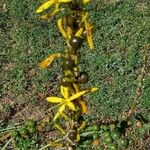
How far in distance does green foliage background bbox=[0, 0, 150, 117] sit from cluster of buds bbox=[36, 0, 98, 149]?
1971mm

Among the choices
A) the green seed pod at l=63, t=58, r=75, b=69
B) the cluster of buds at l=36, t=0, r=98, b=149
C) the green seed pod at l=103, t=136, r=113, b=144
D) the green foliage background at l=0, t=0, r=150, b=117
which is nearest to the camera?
the cluster of buds at l=36, t=0, r=98, b=149

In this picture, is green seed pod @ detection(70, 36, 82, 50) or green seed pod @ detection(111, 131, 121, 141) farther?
green seed pod @ detection(111, 131, 121, 141)

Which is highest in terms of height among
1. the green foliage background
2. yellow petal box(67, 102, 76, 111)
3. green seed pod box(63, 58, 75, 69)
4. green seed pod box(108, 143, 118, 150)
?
green seed pod box(63, 58, 75, 69)

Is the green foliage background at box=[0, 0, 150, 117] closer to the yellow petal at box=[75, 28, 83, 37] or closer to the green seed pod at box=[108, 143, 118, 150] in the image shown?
the green seed pod at box=[108, 143, 118, 150]

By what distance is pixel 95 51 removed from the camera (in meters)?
5.12

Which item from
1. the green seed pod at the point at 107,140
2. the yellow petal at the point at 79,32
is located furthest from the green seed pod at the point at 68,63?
the green seed pod at the point at 107,140

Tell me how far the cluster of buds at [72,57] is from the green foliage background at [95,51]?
6.47 ft

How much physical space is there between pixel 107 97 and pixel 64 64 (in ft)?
7.80

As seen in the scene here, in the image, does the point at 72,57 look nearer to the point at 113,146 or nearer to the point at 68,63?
the point at 68,63

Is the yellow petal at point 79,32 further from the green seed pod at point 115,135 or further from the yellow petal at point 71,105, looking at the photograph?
the green seed pod at point 115,135

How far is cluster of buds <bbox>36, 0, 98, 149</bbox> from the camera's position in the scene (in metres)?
2.06

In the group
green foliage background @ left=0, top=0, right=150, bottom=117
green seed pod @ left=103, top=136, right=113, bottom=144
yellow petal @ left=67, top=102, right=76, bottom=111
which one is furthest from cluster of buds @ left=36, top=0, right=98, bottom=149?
green foliage background @ left=0, top=0, right=150, bottom=117

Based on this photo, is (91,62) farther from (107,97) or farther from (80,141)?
(80,141)

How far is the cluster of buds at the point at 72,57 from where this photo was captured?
6.77 ft
